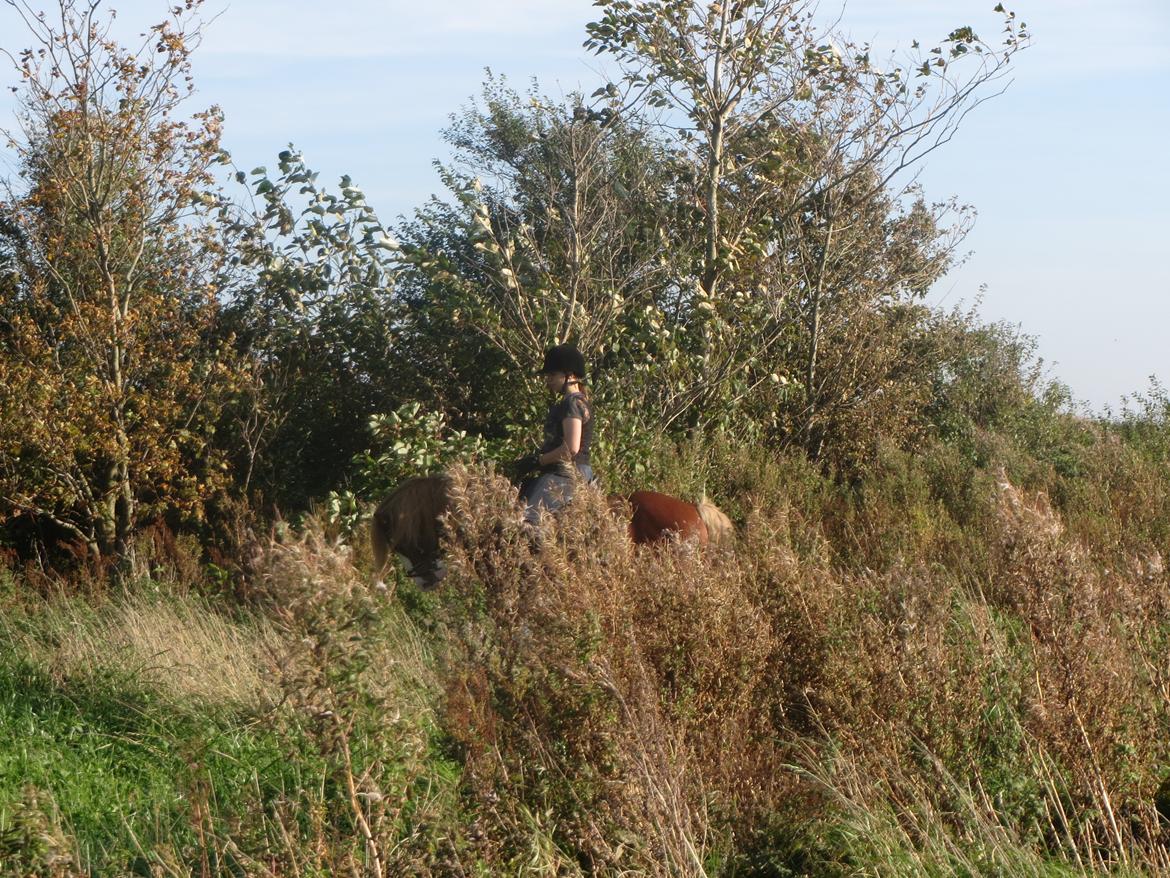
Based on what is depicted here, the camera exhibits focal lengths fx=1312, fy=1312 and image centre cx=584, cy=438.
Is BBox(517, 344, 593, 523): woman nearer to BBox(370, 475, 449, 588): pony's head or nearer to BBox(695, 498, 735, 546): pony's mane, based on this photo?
BBox(370, 475, 449, 588): pony's head

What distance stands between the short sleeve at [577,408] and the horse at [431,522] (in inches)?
20.9

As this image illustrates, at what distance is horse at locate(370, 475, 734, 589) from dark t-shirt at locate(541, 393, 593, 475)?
0.34 meters

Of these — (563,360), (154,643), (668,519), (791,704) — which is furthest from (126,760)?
(563,360)

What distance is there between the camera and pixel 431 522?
839 centimetres

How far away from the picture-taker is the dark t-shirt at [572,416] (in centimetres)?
800

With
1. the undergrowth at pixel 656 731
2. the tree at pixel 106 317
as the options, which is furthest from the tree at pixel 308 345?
the undergrowth at pixel 656 731

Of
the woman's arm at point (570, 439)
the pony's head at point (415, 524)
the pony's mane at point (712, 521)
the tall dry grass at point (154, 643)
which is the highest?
the woman's arm at point (570, 439)

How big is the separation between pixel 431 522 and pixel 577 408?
1.24m

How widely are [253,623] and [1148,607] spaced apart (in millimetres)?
5302

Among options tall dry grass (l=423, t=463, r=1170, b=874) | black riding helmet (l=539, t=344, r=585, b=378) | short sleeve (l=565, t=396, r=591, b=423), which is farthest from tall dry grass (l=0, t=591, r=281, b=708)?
black riding helmet (l=539, t=344, r=585, b=378)

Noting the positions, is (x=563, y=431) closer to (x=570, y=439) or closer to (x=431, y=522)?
(x=570, y=439)

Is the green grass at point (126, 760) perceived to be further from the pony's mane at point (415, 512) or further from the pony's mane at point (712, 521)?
the pony's mane at point (712, 521)

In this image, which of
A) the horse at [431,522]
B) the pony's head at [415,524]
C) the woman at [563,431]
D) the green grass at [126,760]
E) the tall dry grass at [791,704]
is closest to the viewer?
the tall dry grass at [791,704]

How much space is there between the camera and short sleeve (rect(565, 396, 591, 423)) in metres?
7.99
